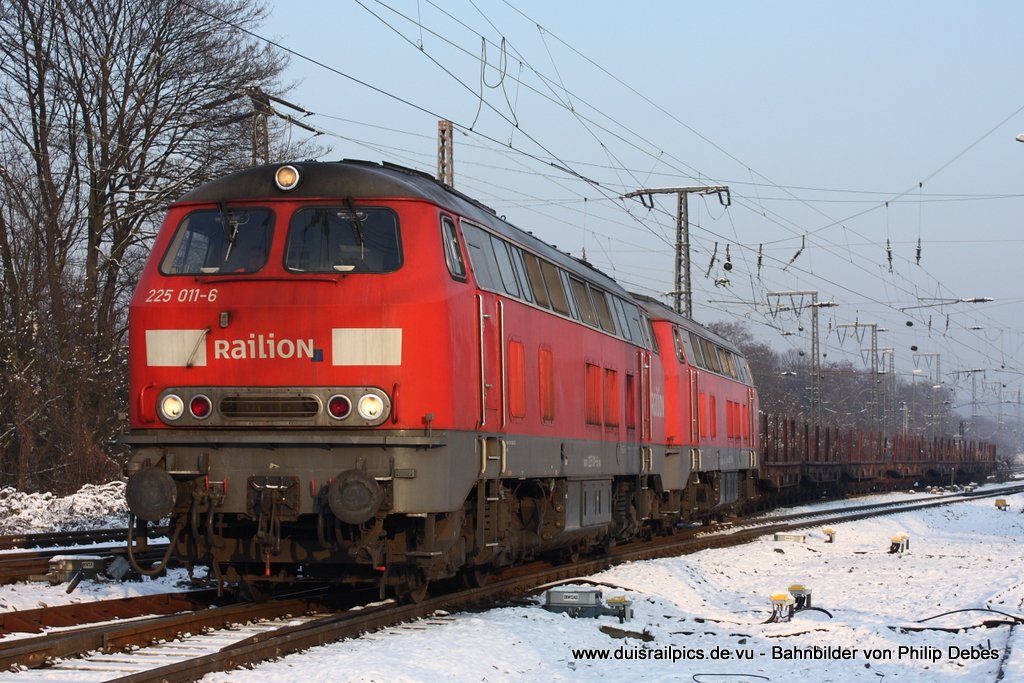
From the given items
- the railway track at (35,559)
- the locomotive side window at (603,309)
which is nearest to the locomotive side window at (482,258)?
the railway track at (35,559)

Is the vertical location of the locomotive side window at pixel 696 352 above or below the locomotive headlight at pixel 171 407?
above

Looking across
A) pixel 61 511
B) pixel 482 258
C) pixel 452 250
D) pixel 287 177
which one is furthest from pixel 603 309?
pixel 61 511

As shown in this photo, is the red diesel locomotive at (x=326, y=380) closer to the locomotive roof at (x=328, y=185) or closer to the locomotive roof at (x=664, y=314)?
the locomotive roof at (x=328, y=185)

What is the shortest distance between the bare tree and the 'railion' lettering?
14988mm

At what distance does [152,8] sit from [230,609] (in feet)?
77.5

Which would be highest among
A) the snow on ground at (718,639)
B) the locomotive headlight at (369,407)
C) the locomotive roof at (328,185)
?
the locomotive roof at (328,185)

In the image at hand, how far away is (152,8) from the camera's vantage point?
102ft

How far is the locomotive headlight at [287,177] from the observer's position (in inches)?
446

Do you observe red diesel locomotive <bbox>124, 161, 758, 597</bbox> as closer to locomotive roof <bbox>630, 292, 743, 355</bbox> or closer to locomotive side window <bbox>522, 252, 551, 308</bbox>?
locomotive side window <bbox>522, 252, 551, 308</bbox>

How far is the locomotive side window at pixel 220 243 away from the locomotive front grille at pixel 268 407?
47.3 inches

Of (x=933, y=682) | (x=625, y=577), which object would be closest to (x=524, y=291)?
(x=625, y=577)

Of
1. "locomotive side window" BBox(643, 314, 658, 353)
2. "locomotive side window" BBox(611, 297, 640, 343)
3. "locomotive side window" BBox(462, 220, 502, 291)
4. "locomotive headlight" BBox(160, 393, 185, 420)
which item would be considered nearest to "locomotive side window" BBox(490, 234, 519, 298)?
"locomotive side window" BBox(462, 220, 502, 291)

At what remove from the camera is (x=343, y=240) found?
36.5 feet

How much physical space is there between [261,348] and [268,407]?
1.69 ft
